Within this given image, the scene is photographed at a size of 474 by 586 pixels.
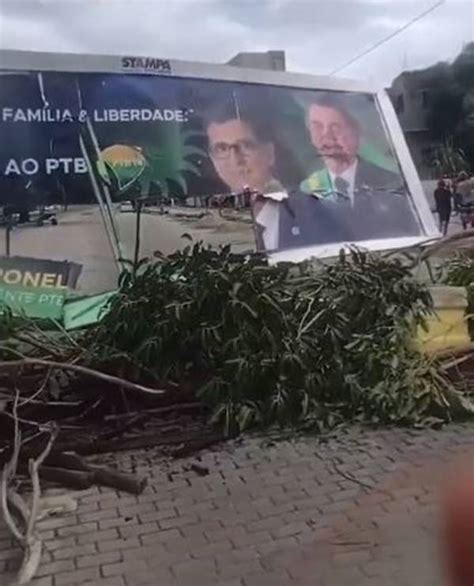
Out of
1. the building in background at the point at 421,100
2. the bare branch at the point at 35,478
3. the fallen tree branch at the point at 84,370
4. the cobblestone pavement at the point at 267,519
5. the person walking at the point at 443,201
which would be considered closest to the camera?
the cobblestone pavement at the point at 267,519

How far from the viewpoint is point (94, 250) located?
632cm

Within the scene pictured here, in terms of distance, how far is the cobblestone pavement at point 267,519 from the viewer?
3025mm

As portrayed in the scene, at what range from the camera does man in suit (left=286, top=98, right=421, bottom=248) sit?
27.0ft

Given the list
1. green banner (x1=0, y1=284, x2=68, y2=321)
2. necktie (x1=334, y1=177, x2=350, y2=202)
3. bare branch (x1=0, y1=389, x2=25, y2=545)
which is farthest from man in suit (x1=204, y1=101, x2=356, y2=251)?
bare branch (x1=0, y1=389, x2=25, y2=545)

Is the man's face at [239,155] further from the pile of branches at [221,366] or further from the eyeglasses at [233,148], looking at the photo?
the pile of branches at [221,366]

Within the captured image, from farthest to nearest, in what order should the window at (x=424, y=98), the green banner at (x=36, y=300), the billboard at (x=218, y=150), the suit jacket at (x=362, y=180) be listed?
1. the window at (x=424, y=98)
2. the suit jacket at (x=362, y=180)
3. the billboard at (x=218, y=150)
4. the green banner at (x=36, y=300)

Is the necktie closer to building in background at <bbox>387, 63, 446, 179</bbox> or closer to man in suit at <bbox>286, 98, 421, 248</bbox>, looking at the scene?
man in suit at <bbox>286, 98, 421, 248</bbox>

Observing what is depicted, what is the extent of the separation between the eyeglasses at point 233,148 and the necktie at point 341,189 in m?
1.22

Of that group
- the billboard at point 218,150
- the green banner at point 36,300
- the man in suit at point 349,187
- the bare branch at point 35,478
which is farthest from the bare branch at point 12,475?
the man in suit at point 349,187

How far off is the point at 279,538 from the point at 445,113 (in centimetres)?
2382

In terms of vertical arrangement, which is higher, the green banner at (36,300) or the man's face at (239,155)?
the man's face at (239,155)

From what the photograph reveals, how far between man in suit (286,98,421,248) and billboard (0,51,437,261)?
0.01 m

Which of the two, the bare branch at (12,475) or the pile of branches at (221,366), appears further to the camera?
the pile of branches at (221,366)

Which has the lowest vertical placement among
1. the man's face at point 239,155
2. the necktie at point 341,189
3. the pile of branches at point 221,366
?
the pile of branches at point 221,366
